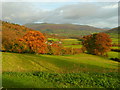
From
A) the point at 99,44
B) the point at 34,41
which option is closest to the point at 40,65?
the point at 34,41

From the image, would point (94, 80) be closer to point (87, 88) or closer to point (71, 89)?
point (87, 88)

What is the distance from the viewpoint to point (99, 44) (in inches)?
2781

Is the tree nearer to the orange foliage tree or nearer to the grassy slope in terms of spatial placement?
the orange foliage tree

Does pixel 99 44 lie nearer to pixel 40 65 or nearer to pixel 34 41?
pixel 34 41

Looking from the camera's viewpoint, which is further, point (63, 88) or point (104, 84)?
point (104, 84)

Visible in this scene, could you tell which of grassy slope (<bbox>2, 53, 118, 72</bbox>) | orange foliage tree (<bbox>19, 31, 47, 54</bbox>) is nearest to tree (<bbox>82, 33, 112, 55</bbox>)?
orange foliage tree (<bbox>19, 31, 47, 54</bbox>)

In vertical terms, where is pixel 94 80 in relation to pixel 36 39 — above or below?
below

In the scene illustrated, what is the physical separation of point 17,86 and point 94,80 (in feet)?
20.0

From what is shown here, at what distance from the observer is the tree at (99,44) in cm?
6994

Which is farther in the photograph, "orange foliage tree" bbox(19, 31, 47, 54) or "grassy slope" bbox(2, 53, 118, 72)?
"orange foliage tree" bbox(19, 31, 47, 54)

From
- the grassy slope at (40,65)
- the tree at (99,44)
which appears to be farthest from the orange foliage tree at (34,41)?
the tree at (99,44)

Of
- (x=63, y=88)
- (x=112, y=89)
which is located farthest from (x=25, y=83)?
(x=112, y=89)

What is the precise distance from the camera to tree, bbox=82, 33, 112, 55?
6994 centimetres

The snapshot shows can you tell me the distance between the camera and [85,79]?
408 inches
